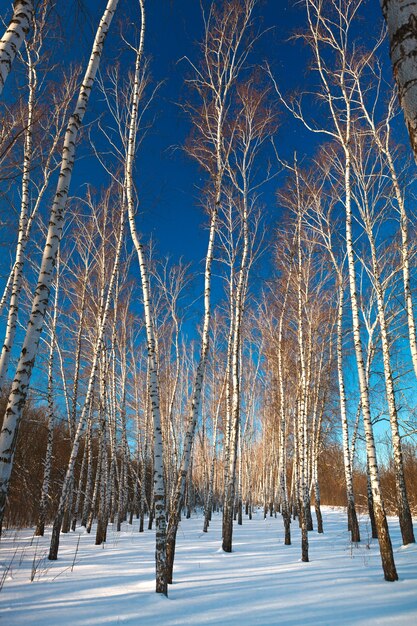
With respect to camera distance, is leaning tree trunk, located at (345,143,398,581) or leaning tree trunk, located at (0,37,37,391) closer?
leaning tree trunk, located at (345,143,398,581)

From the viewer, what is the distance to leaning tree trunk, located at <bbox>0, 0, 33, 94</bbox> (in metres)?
3.08

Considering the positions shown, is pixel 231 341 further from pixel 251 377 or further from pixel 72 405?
pixel 251 377

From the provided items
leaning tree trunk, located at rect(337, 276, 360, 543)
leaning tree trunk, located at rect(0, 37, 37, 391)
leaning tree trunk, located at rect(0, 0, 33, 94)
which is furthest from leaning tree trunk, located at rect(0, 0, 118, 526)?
leaning tree trunk, located at rect(337, 276, 360, 543)

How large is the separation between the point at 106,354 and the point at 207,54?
27.2ft

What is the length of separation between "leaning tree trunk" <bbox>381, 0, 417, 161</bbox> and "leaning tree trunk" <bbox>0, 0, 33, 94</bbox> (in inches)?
118

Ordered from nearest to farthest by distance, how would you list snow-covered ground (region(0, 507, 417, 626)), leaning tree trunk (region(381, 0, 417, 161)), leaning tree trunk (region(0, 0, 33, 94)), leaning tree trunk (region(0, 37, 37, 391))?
leaning tree trunk (region(381, 0, 417, 161)) → leaning tree trunk (region(0, 0, 33, 94)) → snow-covered ground (region(0, 507, 417, 626)) → leaning tree trunk (region(0, 37, 37, 391))

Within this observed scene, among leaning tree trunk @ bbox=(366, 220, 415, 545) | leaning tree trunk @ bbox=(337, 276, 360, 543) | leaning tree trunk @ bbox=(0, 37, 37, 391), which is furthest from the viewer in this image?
leaning tree trunk @ bbox=(337, 276, 360, 543)

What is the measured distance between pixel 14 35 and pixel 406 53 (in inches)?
129

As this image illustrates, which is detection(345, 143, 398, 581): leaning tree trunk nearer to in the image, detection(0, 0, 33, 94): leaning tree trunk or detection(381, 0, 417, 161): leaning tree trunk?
detection(381, 0, 417, 161): leaning tree trunk

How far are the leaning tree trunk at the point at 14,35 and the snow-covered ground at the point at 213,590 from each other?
5.12 metres

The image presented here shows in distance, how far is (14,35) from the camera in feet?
10.4

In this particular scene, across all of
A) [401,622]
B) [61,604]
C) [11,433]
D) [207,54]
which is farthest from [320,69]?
[61,604]

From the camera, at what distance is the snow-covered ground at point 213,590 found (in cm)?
378

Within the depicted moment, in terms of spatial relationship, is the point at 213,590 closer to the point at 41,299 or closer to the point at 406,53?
the point at 41,299
